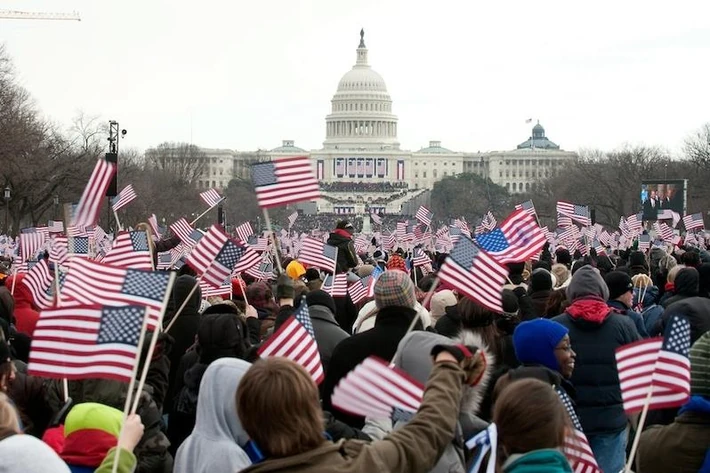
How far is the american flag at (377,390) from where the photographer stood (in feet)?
18.2

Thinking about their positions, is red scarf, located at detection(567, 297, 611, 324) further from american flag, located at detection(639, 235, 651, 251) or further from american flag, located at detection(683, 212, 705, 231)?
american flag, located at detection(683, 212, 705, 231)

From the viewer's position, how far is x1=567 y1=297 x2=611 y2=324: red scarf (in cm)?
830

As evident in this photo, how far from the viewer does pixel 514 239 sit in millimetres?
11062

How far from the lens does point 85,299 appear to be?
25.5 ft

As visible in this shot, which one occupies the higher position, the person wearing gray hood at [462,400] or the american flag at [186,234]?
the person wearing gray hood at [462,400]

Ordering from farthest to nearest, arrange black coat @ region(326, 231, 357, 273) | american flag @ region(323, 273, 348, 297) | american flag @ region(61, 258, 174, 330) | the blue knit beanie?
black coat @ region(326, 231, 357, 273) → american flag @ region(323, 273, 348, 297) → the blue knit beanie → american flag @ region(61, 258, 174, 330)

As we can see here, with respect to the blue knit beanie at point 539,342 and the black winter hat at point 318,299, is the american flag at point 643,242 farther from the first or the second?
the blue knit beanie at point 539,342

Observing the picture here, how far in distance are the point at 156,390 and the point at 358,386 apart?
270 centimetres

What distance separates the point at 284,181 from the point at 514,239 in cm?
234

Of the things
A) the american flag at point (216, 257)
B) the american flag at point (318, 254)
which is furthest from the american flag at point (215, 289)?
the american flag at point (318, 254)

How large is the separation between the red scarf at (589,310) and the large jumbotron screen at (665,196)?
148ft

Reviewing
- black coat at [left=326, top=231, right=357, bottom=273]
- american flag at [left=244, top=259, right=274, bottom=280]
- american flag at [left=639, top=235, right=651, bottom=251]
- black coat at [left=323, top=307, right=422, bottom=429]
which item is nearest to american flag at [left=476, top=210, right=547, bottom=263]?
black coat at [left=323, top=307, right=422, bottom=429]

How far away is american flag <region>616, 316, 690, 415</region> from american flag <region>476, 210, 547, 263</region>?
351 centimetres

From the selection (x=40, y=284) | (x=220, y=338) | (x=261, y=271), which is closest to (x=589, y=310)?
(x=220, y=338)
